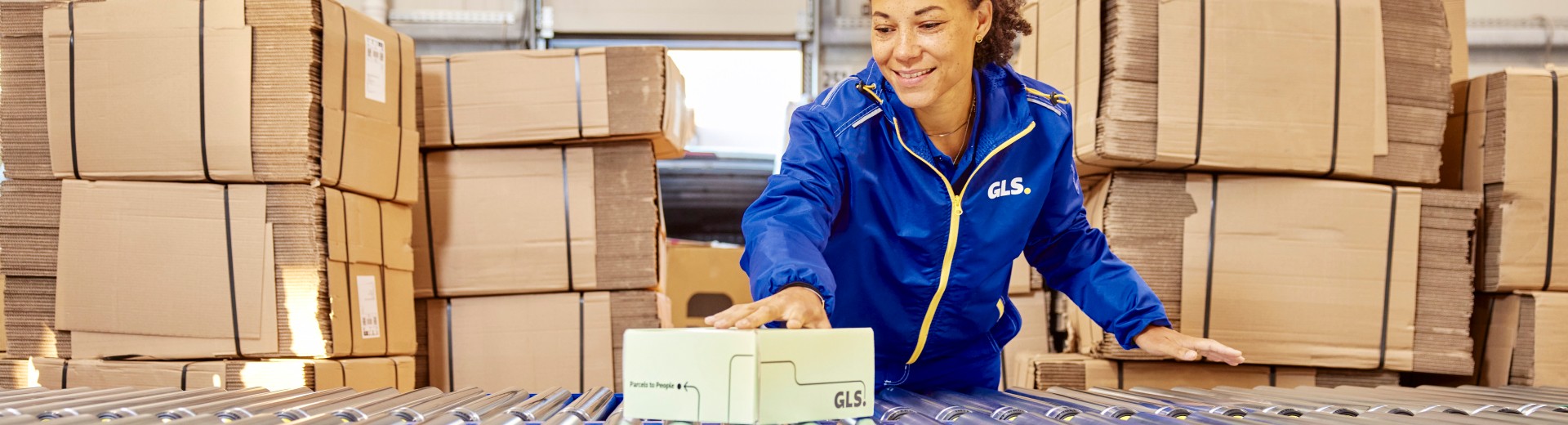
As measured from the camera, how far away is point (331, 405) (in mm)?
1371

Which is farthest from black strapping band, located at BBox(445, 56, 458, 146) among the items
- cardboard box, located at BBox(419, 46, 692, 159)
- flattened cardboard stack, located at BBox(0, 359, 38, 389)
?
flattened cardboard stack, located at BBox(0, 359, 38, 389)

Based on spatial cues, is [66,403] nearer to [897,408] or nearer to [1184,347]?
[897,408]

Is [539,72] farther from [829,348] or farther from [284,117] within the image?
[829,348]

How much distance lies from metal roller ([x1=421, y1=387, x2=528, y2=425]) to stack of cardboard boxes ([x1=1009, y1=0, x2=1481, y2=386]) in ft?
4.64

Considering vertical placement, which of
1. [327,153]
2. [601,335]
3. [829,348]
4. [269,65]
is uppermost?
[269,65]

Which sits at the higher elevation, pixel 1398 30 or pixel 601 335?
pixel 1398 30

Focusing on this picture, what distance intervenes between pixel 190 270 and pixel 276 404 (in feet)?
4.65

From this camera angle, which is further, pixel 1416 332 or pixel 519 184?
pixel 519 184

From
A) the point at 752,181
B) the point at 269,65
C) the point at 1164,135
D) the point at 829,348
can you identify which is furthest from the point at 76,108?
the point at 752,181

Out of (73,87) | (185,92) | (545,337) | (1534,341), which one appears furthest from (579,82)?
(1534,341)

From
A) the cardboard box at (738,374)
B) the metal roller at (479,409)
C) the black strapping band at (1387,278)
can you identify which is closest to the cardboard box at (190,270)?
the metal roller at (479,409)

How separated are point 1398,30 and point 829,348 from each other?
2052mm

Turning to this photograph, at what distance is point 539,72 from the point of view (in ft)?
10.6

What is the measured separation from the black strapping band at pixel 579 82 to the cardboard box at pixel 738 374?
214 cm
